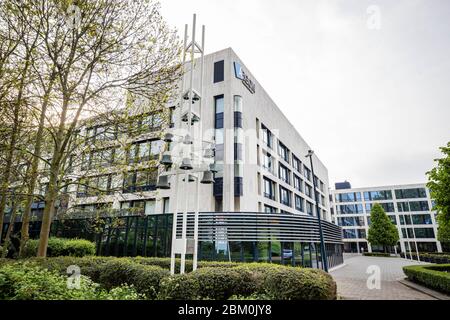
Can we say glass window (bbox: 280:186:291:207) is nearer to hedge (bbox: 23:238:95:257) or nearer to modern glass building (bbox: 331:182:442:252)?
hedge (bbox: 23:238:95:257)

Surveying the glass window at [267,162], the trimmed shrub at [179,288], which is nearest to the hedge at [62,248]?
the trimmed shrub at [179,288]

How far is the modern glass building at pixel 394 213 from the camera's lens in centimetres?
6319

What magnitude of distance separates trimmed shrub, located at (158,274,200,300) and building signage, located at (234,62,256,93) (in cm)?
2097

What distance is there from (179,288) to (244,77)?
22549mm

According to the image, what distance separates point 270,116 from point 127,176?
24149 mm

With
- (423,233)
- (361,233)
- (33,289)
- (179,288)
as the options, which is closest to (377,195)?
(361,233)

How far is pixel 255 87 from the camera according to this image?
93.1 feet

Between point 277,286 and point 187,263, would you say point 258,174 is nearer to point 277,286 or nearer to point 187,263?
point 187,263

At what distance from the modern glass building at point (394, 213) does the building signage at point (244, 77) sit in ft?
177

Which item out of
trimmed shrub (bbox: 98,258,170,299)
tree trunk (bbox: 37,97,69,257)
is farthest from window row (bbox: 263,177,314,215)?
tree trunk (bbox: 37,97,69,257)

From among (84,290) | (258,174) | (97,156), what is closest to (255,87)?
(258,174)

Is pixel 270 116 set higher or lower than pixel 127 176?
higher

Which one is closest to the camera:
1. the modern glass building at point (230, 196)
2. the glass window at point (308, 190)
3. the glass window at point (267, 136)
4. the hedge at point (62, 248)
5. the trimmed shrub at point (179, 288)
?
the trimmed shrub at point (179, 288)

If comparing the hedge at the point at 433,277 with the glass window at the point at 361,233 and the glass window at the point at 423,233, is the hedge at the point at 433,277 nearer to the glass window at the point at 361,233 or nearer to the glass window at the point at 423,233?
the glass window at the point at 423,233
